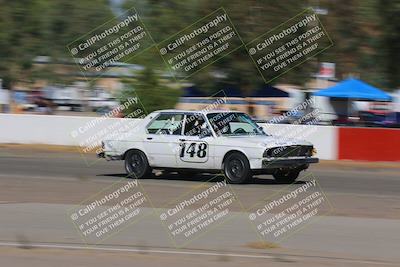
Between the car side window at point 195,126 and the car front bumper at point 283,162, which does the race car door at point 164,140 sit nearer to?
the car side window at point 195,126

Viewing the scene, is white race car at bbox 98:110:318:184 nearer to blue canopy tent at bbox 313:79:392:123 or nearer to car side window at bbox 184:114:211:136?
car side window at bbox 184:114:211:136

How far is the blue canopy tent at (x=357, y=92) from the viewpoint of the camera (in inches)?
1367

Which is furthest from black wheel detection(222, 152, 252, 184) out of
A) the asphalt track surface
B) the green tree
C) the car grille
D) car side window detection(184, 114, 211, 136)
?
the green tree

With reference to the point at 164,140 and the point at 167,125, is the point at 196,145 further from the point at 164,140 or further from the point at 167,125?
the point at 167,125

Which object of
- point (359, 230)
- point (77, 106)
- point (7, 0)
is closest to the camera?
point (359, 230)

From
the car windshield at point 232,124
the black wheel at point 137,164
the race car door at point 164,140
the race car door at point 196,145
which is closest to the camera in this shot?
the race car door at point 196,145

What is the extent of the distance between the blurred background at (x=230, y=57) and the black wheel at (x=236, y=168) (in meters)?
13.6

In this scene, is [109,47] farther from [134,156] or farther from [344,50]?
[134,156]

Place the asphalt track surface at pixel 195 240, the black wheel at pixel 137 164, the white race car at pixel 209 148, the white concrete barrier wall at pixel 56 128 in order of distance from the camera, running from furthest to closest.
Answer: the white concrete barrier wall at pixel 56 128, the black wheel at pixel 137 164, the white race car at pixel 209 148, the asphalt track surface at pixel 195 240

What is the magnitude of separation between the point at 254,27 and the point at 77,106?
31.8 m

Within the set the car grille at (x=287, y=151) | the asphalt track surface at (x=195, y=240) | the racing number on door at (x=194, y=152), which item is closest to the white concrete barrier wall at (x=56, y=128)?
the racing number on door at (x=194, y=152)

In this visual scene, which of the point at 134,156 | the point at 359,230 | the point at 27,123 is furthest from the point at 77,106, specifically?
the point at 359,230

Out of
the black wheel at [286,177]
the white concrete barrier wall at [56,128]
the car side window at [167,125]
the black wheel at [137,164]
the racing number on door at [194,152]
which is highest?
the white concrete barrier wall at [56,128]

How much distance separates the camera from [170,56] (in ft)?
112
